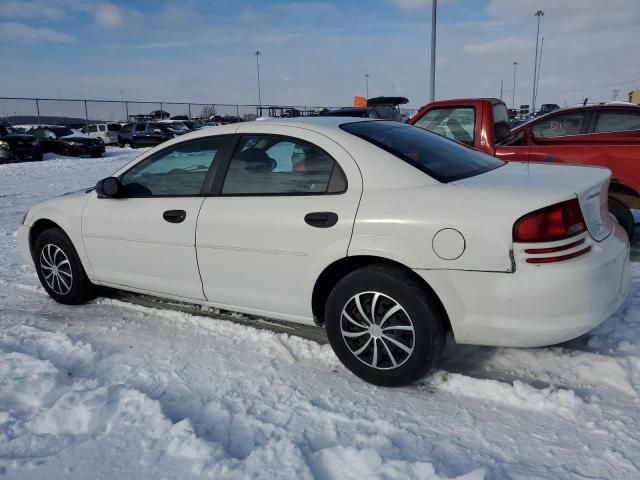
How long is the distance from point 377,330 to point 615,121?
5.42 meters

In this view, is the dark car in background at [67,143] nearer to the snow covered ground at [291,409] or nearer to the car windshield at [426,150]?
the snow covered ground at [291,409]

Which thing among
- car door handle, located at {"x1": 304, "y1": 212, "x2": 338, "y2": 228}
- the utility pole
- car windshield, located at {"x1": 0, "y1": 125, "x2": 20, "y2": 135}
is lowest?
car door handle, located at {"x1": 304, "y1": 212, "x2": 338, "y2": 228}

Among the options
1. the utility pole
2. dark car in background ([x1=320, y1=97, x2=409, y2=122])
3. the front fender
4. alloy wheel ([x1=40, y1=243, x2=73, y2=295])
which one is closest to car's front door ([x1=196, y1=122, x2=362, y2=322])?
the front fender

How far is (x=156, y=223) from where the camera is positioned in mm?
3775

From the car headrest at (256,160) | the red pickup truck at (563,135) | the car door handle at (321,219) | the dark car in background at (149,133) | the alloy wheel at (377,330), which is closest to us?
the alloy wheel at (377,330)

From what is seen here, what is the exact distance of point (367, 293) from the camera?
298cm

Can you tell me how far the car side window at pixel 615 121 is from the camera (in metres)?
6.65

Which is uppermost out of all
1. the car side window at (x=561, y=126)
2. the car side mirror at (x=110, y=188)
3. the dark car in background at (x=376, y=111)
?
the dark car in background at (x=376, y=111)

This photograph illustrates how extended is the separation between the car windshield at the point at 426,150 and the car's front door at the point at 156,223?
1039 millimetres

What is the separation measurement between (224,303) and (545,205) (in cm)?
216

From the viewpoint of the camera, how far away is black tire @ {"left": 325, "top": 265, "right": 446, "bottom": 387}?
9.36 feet

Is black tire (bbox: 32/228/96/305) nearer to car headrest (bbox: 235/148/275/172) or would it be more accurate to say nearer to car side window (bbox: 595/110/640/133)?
car headrest (bbox: 235/148/275/172)

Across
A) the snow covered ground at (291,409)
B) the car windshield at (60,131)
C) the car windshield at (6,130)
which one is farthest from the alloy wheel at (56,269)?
the car windshield at (60,131)

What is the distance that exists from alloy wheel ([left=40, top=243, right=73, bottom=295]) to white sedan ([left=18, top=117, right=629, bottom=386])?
490mm
